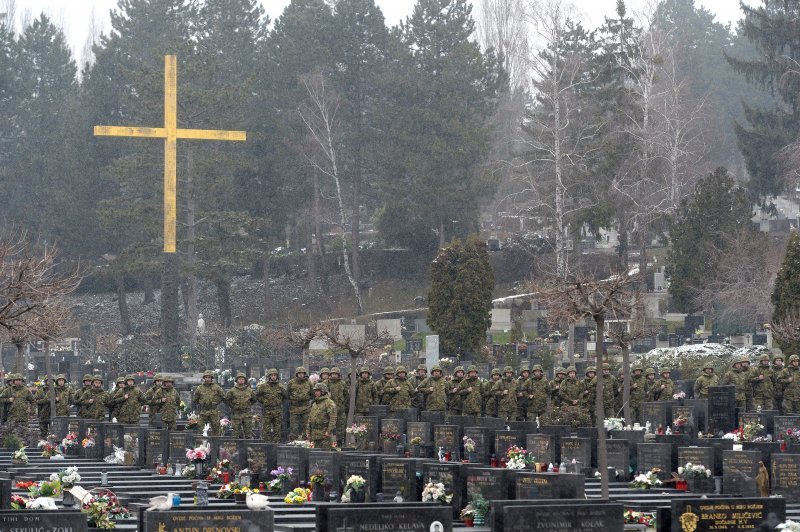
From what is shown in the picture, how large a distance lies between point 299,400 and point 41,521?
13.3 meters

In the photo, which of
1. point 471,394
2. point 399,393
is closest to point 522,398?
point 471,394

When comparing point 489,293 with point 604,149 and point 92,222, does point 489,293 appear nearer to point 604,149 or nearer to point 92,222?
point 604,149

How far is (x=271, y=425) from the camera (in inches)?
1133

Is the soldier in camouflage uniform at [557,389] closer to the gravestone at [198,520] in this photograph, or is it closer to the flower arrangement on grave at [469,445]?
the flower arrangement on grave at [469,445]

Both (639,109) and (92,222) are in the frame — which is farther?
(92,222)

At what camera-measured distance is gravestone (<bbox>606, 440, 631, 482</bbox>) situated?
24.1m

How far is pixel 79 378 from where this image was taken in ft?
151

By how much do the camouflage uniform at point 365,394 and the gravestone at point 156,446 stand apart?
5210mm

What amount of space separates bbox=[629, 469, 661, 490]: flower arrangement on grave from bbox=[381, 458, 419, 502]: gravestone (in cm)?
374

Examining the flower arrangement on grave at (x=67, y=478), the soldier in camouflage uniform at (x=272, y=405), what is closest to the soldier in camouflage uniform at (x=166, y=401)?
the soldier in camouflage uniform at (x=272, y=405)

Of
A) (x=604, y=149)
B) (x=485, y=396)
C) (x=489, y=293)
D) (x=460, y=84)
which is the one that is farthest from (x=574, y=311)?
(x=460, y=84)

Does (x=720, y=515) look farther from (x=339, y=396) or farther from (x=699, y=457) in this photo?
(x=339, y=396)

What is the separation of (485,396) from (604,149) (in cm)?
3226

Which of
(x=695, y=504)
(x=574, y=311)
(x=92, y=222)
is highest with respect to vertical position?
(x=92, y=222)
